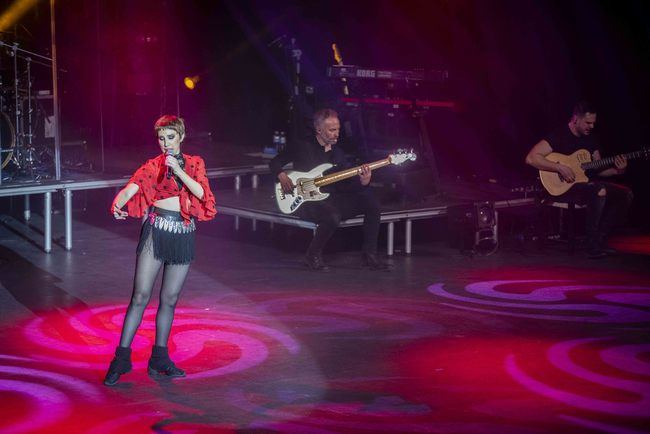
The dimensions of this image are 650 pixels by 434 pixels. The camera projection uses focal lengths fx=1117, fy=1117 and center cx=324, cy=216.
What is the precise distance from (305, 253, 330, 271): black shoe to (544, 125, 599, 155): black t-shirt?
8.54 ft

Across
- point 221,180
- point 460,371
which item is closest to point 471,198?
point 221,180

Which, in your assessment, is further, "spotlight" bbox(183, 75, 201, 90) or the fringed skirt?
"spotlight" bbox(183, 75, 201, 90)

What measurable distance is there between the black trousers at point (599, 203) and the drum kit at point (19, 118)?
5.48 metres

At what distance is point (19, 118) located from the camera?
1240 centimetres

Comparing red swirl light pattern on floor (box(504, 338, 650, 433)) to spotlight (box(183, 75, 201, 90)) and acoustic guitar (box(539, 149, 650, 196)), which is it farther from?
spotlight (box(183, 75, 201, 90))

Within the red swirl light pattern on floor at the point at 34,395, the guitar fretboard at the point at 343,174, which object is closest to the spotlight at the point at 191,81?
the guitar fretboard at the point at 343,174

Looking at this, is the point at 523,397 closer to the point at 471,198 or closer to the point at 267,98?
the point at 471,198

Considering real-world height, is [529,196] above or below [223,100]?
below

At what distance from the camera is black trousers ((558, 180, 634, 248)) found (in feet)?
35.7

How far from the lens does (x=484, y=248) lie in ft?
36.7

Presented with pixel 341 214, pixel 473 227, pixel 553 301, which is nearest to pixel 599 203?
pixel 473 227

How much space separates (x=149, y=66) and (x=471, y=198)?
5512mm

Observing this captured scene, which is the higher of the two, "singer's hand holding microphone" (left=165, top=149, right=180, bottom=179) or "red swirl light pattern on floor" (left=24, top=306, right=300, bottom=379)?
"singer's hand holding microphone" (left=165, top=149, right=180, bottom=179)

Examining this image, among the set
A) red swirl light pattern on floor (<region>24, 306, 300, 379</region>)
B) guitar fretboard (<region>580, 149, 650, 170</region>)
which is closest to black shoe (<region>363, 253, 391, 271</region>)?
red swirl light pattern on floor (<region>24, 306, 300, 379</region>)
